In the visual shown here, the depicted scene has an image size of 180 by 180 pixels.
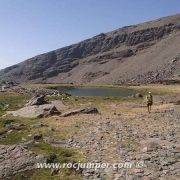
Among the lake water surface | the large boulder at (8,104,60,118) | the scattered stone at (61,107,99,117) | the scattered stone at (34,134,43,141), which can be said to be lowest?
the lake water surface

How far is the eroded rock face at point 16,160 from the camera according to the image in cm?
2366

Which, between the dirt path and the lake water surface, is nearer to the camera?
the dirt path

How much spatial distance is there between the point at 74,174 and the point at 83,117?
64.5 ft

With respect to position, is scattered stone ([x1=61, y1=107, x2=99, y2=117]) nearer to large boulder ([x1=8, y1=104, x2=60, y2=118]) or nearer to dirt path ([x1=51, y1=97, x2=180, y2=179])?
dirt path ([x1=51, y1=97, x2=180, y2=179])

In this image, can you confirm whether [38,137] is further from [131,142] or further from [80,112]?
[80,112]

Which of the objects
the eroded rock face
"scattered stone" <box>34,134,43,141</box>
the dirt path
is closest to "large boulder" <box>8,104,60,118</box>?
the dirt path

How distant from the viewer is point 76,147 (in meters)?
28.0

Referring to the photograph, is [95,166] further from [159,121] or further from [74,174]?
[159,121]

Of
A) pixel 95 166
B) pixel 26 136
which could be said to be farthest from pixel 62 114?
pixel 95 166

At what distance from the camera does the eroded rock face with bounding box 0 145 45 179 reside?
23656 millimetres

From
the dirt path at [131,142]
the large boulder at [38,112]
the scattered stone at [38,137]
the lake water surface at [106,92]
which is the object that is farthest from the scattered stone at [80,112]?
the lake water surface at [106,92]

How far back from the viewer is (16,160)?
24.7 m

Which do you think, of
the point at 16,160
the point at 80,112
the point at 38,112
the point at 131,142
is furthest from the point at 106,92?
the point at 16,160

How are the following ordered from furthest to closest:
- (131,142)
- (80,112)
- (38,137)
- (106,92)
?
(106,92) → (80,112) → (38,137) → (131,142)
